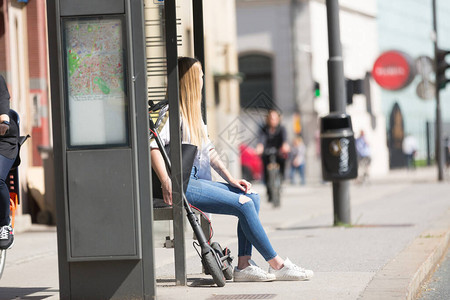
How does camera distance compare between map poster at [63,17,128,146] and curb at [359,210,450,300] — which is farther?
curb at [359,210,450,300]

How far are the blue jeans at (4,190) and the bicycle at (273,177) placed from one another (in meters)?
11.7

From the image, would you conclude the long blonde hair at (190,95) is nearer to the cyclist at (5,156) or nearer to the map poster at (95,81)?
the map poster at (95,81)

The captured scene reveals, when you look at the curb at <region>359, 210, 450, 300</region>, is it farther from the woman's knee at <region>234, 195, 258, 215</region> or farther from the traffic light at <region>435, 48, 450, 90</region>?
the traffic light at <region>435, 48, 450, 90</region>

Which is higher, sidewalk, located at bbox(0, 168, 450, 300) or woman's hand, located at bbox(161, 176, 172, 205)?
woman's hand, located at bbox(161, 176, 172, 205)

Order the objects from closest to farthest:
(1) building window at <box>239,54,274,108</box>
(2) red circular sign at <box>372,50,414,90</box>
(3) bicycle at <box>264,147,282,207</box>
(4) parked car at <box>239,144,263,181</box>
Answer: (3) bicycle at <box>264,147,282,207</box> → (2) red circular sign at <box>372,50,414,90</box> → (4) parked car at <box>239,144,263,181</box> → (1) building window at <box>239,54,274,108</box>

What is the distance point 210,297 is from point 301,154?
94.5 feet

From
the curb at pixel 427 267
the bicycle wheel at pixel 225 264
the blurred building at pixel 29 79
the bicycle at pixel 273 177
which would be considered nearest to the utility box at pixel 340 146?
the curb at pixel 427 267

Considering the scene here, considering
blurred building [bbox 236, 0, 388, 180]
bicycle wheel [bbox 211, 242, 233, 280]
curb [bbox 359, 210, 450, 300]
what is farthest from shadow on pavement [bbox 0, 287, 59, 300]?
blurred building [bbox 236, 0, 388, 180]

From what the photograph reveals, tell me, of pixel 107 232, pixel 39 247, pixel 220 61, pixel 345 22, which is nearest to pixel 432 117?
pixel 345 22

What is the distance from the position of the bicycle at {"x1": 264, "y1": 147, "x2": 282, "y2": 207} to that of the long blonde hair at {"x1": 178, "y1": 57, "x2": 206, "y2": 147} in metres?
11.4

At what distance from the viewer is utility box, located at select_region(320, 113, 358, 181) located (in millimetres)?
12531

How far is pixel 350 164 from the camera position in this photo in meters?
12.5

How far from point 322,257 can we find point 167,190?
2.58 metres

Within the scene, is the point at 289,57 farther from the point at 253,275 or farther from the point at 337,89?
the point at 253,275
